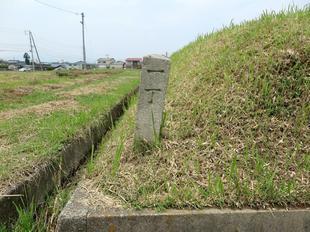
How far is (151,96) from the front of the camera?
2615 millimetres

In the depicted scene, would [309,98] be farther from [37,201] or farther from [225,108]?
[37,201]

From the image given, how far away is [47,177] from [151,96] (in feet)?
4.53

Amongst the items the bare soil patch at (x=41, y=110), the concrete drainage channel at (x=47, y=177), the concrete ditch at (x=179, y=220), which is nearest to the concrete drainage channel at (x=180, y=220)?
the concrete ditch at (x=179, y=220)

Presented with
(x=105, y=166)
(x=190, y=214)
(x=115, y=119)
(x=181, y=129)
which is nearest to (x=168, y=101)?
(x=181, y=129)

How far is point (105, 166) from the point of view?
8.64 ft

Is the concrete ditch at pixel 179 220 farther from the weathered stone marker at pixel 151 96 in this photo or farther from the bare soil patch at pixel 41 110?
the bare soil patch at pixel 41 110

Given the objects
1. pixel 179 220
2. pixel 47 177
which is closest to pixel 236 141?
pixel 179 220

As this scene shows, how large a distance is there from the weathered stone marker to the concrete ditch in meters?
0.86

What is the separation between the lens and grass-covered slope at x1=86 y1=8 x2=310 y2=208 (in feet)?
7.01

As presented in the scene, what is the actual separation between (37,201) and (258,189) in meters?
1.99

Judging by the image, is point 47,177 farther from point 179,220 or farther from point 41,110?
point 41,110

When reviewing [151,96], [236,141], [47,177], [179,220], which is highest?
[151,96]

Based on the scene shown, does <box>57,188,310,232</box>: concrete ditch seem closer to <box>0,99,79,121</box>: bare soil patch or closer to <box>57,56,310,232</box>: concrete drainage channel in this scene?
<box>57,56,310,232</box>: concrete drainage channel

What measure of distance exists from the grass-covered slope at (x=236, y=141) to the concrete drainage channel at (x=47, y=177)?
1.91 ft
